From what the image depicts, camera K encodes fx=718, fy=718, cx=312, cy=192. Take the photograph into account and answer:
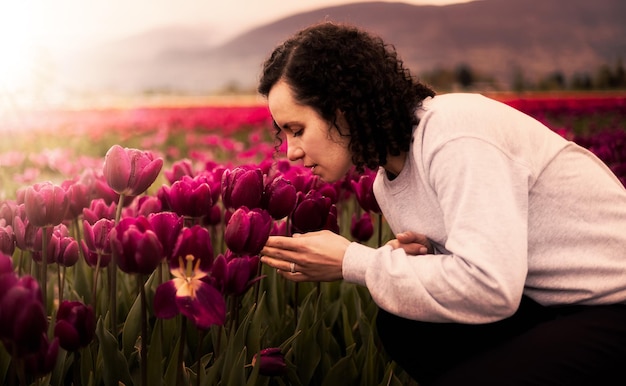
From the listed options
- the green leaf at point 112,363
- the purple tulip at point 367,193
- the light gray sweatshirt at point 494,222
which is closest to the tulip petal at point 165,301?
the green leaf at point 112,363

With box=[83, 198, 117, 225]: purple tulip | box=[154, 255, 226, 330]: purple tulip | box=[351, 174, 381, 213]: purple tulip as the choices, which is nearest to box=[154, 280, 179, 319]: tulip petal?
box=[154, 255, 226, 330]: purple tulip

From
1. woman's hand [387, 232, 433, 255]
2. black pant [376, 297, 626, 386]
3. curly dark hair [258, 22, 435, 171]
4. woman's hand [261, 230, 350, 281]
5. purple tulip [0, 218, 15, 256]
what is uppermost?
curly dark hair [258, 22, 435, 171]

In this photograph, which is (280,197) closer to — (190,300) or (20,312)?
(190,300)

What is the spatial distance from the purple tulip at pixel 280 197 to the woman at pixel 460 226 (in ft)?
0.32

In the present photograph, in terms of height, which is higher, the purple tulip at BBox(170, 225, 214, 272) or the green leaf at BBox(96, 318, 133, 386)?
the purple tulip at BBox(170, 225, 214, 272)

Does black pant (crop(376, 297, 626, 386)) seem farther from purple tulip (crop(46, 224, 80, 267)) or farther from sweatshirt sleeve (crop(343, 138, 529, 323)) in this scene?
purple tulip (crop(46, 224, 80, 267))

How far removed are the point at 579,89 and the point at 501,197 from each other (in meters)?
28.0

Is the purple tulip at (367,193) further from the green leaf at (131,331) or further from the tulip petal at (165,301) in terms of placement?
the tulip petal at (165,301)

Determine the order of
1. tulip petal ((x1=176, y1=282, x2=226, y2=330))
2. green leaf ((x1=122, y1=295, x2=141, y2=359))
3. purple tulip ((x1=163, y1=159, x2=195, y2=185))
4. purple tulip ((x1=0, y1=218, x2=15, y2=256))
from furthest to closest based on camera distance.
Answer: purple tulip ((x1=163, y1=159, x2=195, y2=185))
green leaf ((x1=122, y1=295, x2=141, y2=359))
purple tulip ((x1=0, y1=218, x2=15, y2=256))
tulip petal ((x1=176, y1=282, x2=226, y2=330))

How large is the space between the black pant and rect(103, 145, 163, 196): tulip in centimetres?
92

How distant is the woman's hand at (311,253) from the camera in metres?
1.86

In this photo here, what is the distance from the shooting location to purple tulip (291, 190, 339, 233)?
2.09 metres

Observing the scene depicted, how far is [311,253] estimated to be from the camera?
6.12ft

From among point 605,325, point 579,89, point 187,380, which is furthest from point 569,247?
point 579,89
